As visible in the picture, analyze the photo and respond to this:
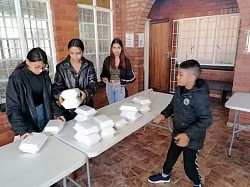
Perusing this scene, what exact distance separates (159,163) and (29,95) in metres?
1.69

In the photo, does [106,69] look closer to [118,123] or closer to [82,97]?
[82,97]

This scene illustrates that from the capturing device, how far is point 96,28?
3531 mm

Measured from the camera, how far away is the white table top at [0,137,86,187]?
100cm

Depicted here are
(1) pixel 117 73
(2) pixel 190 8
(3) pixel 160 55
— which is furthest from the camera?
(3) pixel 160 55

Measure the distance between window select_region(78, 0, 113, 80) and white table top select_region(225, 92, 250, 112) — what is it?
8.13 feet

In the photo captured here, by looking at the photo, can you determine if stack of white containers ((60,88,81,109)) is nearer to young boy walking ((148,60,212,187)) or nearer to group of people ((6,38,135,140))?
group of people ((6,38,135,140))

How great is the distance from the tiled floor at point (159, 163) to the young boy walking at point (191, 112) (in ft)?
1.68

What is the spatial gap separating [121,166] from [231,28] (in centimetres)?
429

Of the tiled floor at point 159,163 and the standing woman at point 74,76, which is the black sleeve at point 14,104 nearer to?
the standing woman at point 74,76

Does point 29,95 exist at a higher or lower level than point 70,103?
higher

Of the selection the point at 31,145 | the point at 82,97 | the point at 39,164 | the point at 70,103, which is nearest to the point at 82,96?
the point at 82,97

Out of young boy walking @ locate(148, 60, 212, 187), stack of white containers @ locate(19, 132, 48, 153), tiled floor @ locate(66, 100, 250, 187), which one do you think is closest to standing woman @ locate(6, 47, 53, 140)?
stack of white containers @ locate(19, 132, 48, 153)

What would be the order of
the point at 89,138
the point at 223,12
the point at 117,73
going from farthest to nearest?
the point at 223,12 < the point at 117,73 < the point at 89,138

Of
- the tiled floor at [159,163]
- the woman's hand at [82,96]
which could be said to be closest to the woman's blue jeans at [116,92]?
the tiled floor at [159,163]
